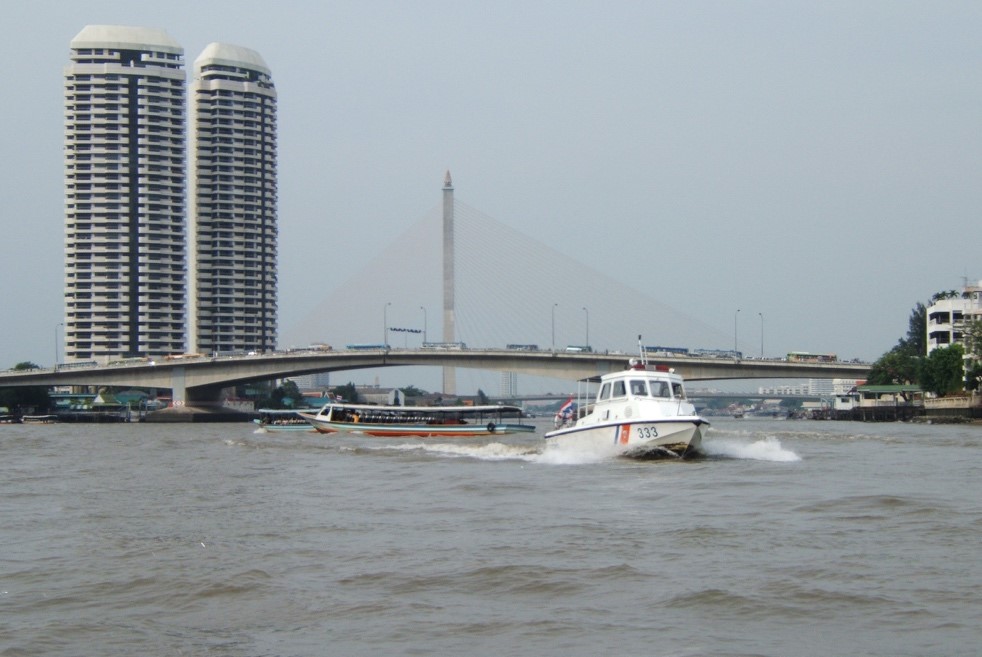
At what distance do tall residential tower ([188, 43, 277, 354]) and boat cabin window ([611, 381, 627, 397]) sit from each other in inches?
4978

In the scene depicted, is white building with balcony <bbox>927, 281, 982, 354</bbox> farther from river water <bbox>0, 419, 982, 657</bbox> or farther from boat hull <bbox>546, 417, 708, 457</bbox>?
river water <bbox>0, 419, 982, 657</bbox>

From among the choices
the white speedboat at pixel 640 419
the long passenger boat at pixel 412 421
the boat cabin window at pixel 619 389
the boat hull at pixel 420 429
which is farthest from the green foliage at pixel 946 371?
the boat cabin window at pixel 619 389

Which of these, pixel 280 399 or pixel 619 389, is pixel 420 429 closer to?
pixel 619 389

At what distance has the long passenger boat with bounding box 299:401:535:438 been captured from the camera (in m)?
60.3

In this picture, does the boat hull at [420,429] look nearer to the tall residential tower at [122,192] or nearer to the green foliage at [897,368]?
the green foliage at [897,368]

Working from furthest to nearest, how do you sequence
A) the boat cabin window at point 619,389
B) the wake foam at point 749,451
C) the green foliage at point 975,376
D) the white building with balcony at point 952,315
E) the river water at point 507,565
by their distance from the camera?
the white building with balcony at point 952,315, the green foliage at point 975,376, the wake foam at point 749,451, the boat cabin window at point 619,389, the river water at point 507,565

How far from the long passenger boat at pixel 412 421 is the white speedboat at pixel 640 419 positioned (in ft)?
91.4

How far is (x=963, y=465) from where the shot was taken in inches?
1174

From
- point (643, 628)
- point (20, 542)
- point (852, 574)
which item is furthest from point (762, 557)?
point (20, 542)

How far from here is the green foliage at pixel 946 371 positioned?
281 feet

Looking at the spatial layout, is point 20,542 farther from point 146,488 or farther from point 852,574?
point 852,574

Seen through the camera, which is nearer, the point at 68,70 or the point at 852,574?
the point at 852,574

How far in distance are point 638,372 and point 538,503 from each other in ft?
33.5

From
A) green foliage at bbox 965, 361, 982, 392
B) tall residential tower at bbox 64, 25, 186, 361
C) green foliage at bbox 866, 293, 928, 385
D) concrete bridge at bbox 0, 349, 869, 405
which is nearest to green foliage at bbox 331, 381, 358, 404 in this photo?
tall residential tower at bbox 64, 25, 186, 361
